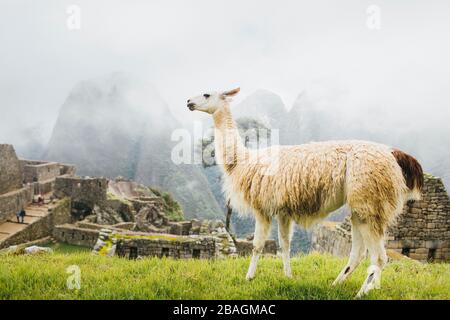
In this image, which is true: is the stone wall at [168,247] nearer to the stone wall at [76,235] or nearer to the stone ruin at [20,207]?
the stone wall at [76,235]

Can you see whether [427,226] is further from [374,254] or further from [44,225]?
[44,225]

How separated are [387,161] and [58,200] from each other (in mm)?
33873

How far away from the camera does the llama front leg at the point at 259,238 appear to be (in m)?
5.52

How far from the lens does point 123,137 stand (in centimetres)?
6962

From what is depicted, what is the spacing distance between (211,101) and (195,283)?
263 centimetres

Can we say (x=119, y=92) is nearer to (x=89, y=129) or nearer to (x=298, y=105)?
(x=89, y=129)

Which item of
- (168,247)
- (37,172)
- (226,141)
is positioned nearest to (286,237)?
(226,141)

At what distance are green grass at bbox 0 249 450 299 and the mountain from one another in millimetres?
37892

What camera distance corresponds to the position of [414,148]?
54.1ft

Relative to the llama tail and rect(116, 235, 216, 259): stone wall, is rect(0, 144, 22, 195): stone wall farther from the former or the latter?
the llama tail

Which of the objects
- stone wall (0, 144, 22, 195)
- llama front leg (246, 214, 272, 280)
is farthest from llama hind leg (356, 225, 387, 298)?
stone wall (0, 144, 22, 195)

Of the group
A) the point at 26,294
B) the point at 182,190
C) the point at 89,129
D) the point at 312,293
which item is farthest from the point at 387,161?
the point at 89,129

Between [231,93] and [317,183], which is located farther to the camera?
[231,93]

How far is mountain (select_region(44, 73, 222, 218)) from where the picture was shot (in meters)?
52.5
